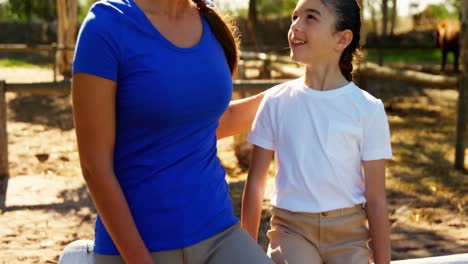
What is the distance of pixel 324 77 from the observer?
2066 millimetres

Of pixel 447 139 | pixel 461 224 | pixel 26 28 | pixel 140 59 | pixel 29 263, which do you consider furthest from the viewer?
pixel 26 28

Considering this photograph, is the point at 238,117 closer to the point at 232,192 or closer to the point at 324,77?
the point at 324,77

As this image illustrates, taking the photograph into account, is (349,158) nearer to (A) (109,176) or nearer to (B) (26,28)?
(A) (109,176)

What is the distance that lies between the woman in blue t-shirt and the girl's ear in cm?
40

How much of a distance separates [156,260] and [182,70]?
0.40m

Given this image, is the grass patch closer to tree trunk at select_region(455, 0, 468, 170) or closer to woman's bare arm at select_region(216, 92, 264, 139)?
tree trunk at select_region(455, 0, 468, 170)

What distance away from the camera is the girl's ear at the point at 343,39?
6.72ft

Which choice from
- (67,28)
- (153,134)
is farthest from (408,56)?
(153,134)

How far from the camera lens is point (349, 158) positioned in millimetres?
2010

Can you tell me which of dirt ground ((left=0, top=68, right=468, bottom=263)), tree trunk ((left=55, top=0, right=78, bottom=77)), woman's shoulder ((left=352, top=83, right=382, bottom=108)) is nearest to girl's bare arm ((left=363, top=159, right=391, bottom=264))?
woman's shoulder ((left=352, top=83, right=382, bottom=108))

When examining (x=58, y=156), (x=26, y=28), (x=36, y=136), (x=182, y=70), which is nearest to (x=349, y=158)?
(x=182, y=70)

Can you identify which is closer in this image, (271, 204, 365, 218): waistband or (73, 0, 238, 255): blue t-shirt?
(73, 0, 238, 255): blue t-shirt

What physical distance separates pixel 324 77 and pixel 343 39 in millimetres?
111

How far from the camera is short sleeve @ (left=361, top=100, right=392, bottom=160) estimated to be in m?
1.99
